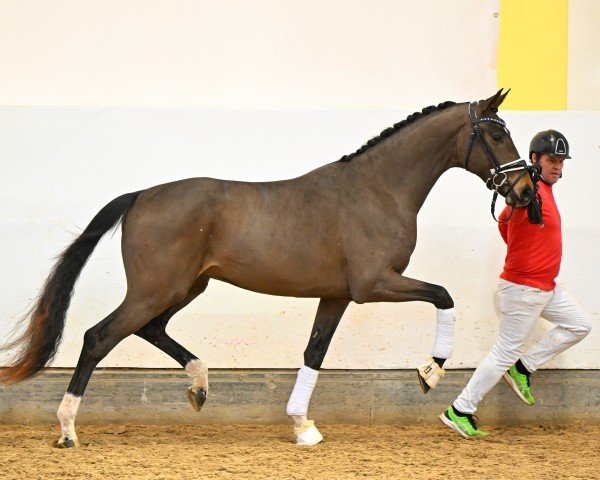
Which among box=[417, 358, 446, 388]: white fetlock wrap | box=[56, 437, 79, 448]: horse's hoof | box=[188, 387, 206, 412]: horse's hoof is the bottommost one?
box=[56, 437, 79, 448]: horse's hoof

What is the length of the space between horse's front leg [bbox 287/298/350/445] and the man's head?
1345mm

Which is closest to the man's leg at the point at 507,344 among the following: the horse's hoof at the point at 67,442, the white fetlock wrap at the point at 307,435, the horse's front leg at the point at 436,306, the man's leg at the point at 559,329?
the man's leg at the point at 559,329

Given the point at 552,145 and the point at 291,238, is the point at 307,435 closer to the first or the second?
the point at 291,238

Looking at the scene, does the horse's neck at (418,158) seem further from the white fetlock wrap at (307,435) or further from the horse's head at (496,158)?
the white fetlock wrap at (307,435)

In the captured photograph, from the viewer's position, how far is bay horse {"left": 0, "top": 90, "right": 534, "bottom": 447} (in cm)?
435

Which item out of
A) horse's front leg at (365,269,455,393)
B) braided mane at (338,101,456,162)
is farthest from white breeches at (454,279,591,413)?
braided mane at (338,101,456,162)

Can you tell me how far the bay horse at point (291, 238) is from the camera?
4.35 metres

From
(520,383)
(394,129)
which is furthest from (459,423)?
(394,129)

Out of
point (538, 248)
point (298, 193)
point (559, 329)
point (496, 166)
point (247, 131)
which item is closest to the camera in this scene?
point (496, 166)

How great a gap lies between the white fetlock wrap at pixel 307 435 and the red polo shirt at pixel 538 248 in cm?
139

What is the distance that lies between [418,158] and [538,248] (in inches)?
Result: 33.1

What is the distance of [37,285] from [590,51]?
4.01 meters

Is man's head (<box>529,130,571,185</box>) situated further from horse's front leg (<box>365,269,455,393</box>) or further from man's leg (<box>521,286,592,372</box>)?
horse's front leg (<box>365,269,455,393</box>)

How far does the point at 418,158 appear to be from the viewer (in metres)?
4.57
